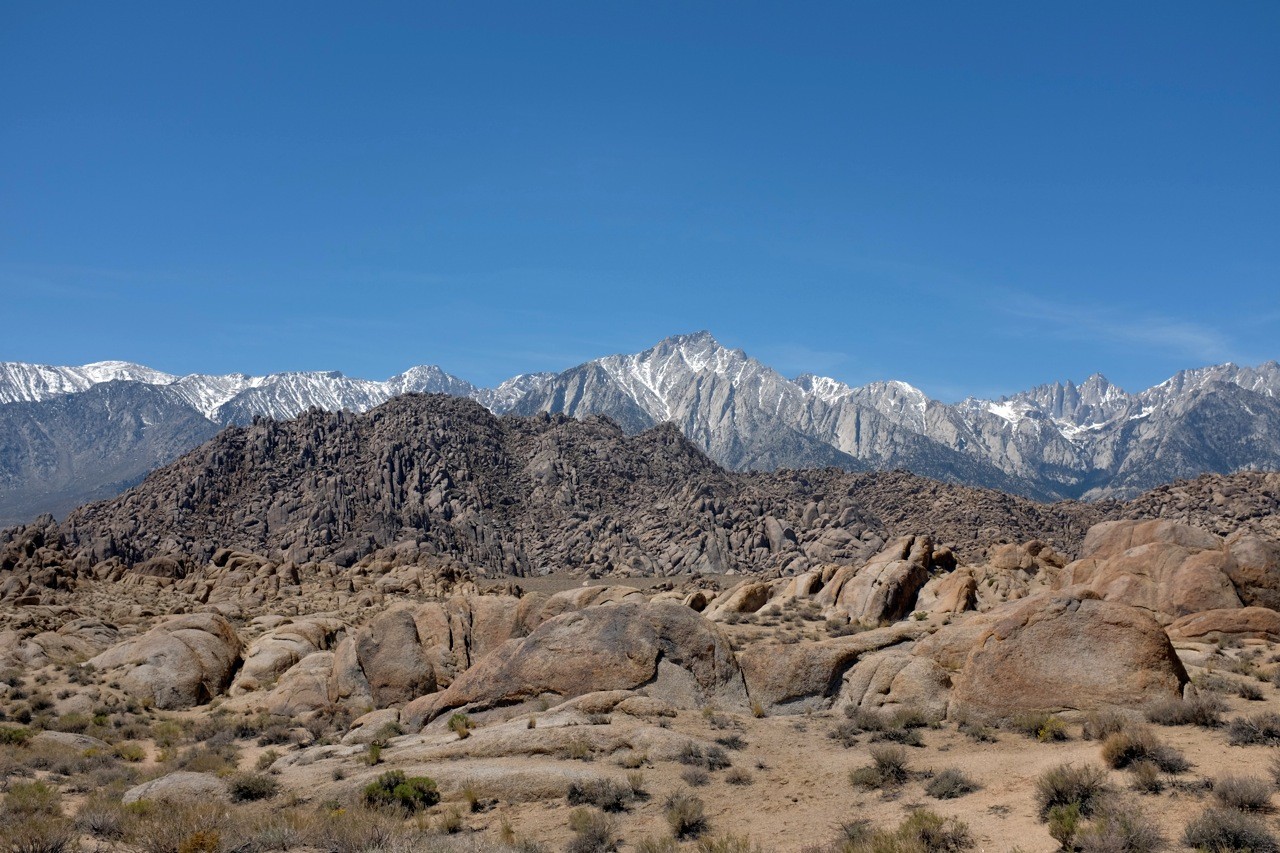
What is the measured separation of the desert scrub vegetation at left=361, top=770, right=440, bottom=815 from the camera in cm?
1603

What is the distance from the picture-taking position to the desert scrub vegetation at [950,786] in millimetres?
14789

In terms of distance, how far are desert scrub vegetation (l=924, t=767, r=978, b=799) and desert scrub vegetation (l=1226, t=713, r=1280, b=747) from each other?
5.08 m

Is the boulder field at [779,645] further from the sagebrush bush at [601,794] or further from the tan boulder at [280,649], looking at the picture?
the sagebrush bush at [601,794]

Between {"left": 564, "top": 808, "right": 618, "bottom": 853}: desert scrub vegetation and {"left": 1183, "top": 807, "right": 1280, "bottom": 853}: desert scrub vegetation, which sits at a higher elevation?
{"left": 1183, "top": 807, "right": 1280, "bottom": 853}: desert scrub vegetation

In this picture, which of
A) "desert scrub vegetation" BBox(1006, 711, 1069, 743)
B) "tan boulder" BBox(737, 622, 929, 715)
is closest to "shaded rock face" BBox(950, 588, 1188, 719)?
"desert scrub vegetation" BBox(1006, 711, 1069, 743)

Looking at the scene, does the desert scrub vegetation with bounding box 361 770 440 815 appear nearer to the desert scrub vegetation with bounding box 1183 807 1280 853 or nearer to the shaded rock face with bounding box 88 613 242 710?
the desert scrub vegetation with bounding box 1183 807 1280 853

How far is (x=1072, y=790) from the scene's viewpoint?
43.5ft

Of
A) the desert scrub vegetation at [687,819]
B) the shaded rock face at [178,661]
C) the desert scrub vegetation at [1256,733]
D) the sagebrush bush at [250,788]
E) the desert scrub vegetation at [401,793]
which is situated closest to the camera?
the desert scrub vegetation at [687,819]

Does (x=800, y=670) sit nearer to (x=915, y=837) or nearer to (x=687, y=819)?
(x=687, y=819)

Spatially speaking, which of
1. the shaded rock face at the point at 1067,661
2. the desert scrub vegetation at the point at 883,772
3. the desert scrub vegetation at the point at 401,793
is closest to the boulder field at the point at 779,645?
the shaded rock face at the point at 1067,661

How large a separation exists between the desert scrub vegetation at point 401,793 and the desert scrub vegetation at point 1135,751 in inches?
489

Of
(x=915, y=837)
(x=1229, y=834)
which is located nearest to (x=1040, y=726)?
(x=1229, y=834)

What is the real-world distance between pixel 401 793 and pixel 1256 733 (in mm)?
16022

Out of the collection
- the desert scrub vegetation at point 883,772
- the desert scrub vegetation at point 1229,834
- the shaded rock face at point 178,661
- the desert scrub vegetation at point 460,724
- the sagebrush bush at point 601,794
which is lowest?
the shaded rock face at point 178,661
